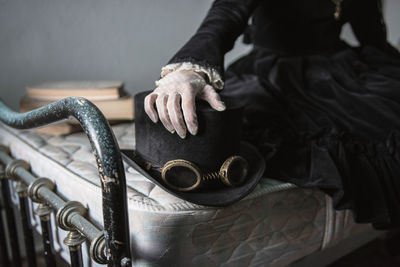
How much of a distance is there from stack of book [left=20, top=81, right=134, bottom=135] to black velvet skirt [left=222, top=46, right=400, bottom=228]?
34 cm

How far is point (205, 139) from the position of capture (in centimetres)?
57

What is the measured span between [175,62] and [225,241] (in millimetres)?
341

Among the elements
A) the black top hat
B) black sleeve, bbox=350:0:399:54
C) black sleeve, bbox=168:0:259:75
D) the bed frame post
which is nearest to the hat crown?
the black top hat

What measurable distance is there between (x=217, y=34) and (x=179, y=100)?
0.24 m

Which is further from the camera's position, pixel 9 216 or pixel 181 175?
pixel 9 216

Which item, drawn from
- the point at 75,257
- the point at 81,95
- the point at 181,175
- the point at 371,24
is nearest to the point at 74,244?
the point at 75,257

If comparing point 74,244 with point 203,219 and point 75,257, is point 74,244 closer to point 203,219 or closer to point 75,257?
point 75,257

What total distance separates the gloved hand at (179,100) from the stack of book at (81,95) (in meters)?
0.48

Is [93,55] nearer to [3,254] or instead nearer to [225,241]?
[3,254]

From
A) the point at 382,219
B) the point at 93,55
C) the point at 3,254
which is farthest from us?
the point at 93,55

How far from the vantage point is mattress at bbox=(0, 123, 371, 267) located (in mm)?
534

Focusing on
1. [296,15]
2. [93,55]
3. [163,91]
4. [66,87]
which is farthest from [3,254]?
[296,15]

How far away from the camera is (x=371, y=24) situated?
3.78 feet

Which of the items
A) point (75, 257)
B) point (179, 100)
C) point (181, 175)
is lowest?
point (75, 257)
